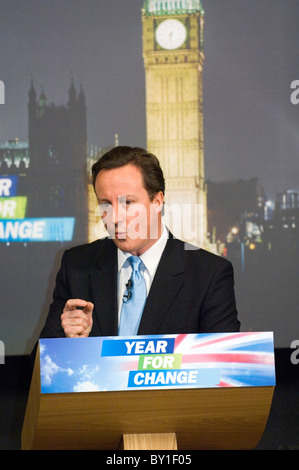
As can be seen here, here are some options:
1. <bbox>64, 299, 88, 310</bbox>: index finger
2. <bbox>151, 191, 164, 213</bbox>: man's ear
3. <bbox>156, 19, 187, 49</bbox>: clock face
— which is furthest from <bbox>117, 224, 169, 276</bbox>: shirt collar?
<bbox>156, 19, 187, 49</bbox>: clock face

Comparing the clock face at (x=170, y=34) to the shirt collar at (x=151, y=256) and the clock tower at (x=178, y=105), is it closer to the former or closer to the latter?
the clock tower at (x=178, y=105)

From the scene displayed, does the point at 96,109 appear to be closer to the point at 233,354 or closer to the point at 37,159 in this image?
the point at 37,159

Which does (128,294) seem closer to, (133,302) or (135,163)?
(133,302)

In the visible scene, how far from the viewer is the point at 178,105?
625 centimetres

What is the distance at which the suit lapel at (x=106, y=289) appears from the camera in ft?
7.86

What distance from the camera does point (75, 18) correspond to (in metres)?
6.09

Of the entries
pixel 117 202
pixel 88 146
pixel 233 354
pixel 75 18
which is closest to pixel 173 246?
pixel 117 202

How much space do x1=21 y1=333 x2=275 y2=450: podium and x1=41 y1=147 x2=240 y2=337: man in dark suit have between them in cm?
57

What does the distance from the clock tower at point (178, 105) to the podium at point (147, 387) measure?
4.23 m

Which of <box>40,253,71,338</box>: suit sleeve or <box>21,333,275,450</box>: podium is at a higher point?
<box>40,253,71,338</box>: suit sleeve

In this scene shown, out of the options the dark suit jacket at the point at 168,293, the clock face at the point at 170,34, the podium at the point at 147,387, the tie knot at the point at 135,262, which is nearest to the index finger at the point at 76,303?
the podium at the point at 147,387

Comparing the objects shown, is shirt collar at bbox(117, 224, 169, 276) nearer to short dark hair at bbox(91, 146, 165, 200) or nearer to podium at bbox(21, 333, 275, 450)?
short dark hair at bbox(91, 146, 165, 200)

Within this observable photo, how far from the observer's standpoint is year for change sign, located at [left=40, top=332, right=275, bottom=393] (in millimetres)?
1670
